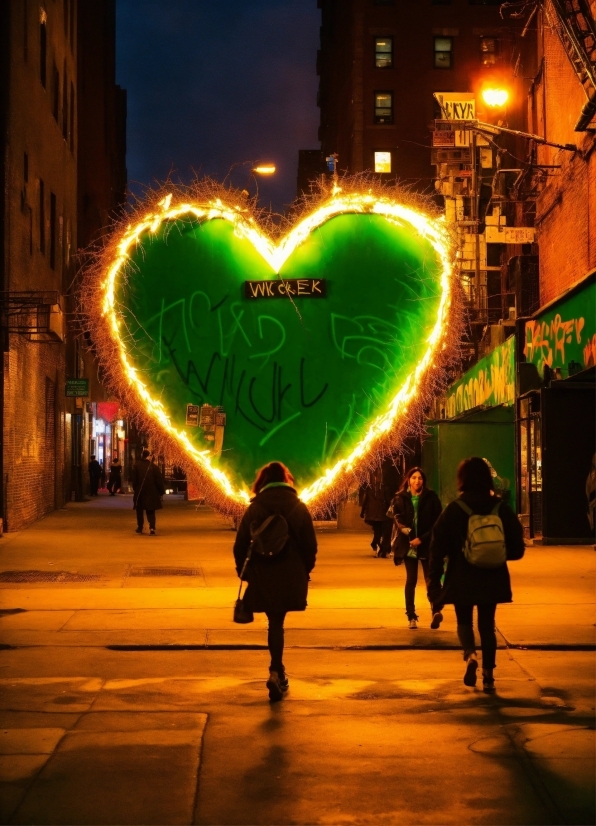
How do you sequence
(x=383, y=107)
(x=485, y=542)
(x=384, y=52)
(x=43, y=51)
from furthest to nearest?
1. (x=383, y=107)
2. (x=384, y=52)
3. (x=43, y=51)
4. (x=485, y=542)

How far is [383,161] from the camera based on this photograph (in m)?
56.7

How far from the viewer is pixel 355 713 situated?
729cm

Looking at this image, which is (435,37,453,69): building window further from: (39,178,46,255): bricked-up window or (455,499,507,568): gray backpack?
(455,499,507,568): gray backpack

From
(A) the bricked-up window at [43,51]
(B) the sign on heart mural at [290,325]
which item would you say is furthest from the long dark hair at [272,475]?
(A) the bricked-up window at [43,51]

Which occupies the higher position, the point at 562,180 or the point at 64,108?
the point at 64,108

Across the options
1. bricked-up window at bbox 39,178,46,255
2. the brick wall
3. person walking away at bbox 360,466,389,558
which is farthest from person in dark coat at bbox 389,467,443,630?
bricked-up window at bbox 39,178,46,255

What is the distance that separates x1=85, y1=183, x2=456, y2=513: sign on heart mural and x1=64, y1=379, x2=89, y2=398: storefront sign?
20.9 meters

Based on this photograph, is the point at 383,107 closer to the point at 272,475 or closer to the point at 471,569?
the point at 272,475

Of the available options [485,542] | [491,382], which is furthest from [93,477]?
[485,542]

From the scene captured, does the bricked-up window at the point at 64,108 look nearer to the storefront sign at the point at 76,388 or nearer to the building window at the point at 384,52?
the storefront sign at the point at 76,388

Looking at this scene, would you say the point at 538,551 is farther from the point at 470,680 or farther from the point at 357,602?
the point at 470,680

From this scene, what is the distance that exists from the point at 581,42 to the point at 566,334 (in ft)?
14.9

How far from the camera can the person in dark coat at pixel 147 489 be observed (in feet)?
71.2

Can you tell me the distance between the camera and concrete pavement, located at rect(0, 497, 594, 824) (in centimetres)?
540
